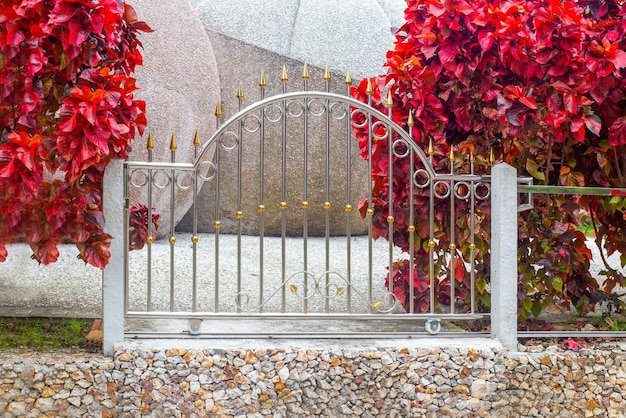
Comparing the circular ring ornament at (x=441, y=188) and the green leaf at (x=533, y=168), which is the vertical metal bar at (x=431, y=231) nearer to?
the circular ring ornament at (x=441, y=188)

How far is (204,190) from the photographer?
669 cm

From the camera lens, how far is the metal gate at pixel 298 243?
3855 millimetres

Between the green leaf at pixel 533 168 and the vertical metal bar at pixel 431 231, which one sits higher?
the green leaf at pixel 533 168

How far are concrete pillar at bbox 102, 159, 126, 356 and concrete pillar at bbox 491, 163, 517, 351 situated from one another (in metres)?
1.96

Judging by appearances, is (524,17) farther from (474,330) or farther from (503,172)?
(474,330)


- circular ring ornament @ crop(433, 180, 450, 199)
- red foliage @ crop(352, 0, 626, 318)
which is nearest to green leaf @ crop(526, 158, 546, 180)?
red foliage @ crop(352, 0, 626, 318)

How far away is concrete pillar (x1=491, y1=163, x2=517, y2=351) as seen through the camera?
12.9 feet

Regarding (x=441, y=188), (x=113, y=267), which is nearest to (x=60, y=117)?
(x=113, y=267)

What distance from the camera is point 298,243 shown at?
6.29m

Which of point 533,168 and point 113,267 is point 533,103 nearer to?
point 533,168

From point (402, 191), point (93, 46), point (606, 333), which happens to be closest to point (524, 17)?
point (402, 191)

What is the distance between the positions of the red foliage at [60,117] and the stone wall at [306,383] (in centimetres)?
57

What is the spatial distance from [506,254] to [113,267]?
2.04m

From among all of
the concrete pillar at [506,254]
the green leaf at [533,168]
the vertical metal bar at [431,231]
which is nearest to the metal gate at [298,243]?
the vertical metal bar at [431,231]
